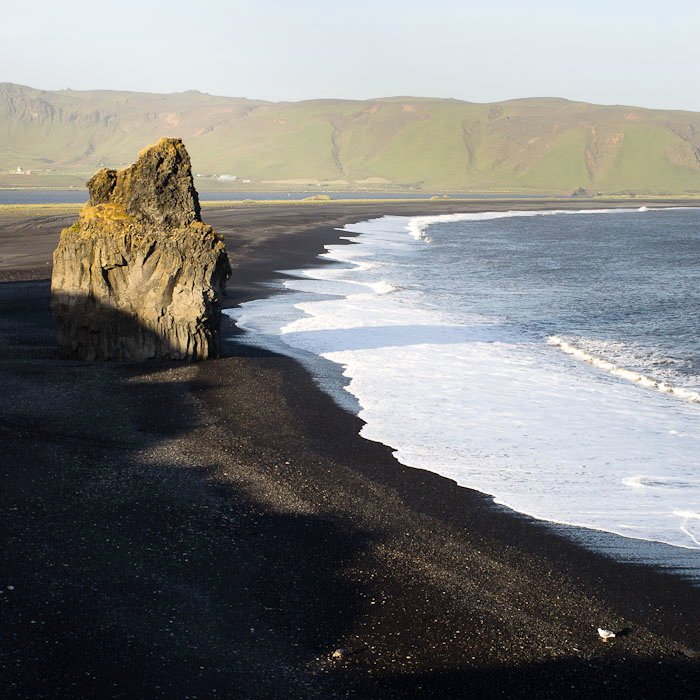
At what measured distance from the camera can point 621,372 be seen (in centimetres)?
2056

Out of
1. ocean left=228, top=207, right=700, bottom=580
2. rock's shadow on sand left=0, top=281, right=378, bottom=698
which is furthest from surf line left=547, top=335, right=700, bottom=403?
rock's shadow on sand left=0, top=281, right=378, bottom=698

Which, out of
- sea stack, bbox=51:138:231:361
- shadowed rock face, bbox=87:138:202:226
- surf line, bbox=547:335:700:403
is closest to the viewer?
Answer: surf line, bbox=547:335:700:403

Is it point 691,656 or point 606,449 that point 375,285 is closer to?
point 606,449

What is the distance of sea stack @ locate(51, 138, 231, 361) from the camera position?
63.9 feet

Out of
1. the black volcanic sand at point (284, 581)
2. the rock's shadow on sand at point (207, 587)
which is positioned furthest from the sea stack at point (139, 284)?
the rock's shadow on sand at point (207, 587)

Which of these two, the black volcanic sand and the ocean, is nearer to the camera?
the black volcanic sand

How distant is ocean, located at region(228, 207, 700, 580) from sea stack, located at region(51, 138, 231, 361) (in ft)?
9.85

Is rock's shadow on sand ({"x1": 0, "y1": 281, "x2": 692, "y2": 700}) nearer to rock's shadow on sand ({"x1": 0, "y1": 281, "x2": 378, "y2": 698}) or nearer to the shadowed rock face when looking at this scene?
rock's shadow on sand ({"x1": 0, "y1": 281, "x2": 378, "y2": 698})

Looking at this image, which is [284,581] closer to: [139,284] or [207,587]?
[207,587]

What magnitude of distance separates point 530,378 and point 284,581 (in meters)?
11.8

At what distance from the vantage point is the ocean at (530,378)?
12000 mm

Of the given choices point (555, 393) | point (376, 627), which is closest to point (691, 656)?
point (376, 627)

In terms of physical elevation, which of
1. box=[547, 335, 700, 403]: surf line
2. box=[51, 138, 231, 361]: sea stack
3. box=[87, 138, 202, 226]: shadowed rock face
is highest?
box=[87, 138, 202, 226]: shadowed rock face

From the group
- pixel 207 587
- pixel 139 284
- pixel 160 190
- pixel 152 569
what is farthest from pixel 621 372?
pixel 152 569
